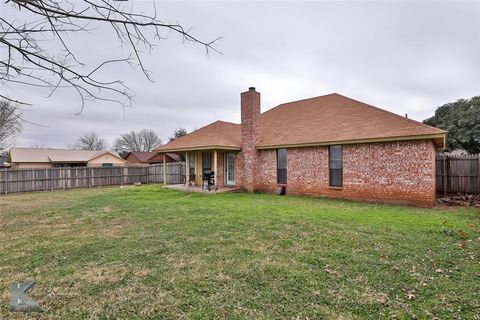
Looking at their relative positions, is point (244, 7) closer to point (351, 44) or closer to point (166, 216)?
point (166, 216)

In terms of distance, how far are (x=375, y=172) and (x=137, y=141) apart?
59553 millimetres

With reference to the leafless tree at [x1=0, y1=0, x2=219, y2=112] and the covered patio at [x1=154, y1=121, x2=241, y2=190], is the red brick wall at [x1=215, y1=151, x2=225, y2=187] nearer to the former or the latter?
the covered patio at [x1=154, y1=121, x2=241, y2=190]

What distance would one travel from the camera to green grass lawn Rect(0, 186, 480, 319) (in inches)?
123

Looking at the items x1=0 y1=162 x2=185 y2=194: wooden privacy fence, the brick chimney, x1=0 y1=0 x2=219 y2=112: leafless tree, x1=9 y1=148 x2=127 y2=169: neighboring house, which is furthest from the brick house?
x1=9 y1=148 x2=127 y2=169: neighboring house

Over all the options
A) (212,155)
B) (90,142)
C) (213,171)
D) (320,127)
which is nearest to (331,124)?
(320,127)

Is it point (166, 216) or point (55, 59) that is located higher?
point (55, 59)

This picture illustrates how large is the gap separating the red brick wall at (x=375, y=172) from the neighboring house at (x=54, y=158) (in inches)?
1202

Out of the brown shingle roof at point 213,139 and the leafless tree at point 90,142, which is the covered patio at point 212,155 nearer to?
the brown shingle roof at point 213,139

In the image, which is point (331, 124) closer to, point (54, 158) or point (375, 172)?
point (375, 172)

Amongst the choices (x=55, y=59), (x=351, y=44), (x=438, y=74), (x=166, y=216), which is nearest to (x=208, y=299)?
(x=55, y=59)

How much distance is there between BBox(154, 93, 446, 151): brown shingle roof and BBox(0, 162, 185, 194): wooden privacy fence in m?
5.53

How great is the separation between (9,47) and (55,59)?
253mm

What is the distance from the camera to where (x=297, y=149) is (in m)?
13.2

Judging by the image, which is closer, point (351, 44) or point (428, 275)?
point (428, 275)
